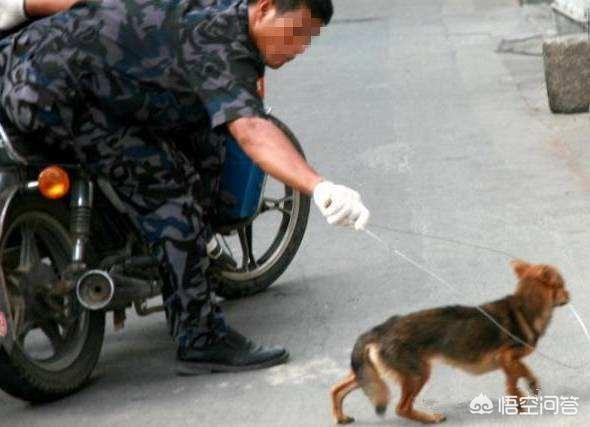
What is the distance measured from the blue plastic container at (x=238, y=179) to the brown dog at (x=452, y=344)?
4.80 ft

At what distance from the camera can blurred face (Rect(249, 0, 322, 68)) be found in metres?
5.30

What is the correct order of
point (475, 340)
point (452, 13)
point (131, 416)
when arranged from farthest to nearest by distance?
point (452, 13)
point (131, 416)
point (475, 340)

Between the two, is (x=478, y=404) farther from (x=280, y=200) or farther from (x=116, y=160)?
(x=280, y=200)

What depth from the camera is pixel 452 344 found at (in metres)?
5.15

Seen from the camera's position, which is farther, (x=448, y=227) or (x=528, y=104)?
(x=528, y=104)

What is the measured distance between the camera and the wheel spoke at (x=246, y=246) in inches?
274

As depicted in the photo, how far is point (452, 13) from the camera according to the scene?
16594 millimetres

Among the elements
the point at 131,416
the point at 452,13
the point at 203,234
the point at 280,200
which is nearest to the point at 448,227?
the point at 280,200

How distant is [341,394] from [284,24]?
1.26 metres

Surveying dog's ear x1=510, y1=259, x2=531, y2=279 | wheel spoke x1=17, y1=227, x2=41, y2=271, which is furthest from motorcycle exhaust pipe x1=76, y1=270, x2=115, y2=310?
dog's ear x1=510, y1=259, x2=531, y2=279

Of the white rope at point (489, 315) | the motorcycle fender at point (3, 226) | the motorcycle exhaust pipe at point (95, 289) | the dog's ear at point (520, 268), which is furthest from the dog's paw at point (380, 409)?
the motorcycle fender at point (3, 226)

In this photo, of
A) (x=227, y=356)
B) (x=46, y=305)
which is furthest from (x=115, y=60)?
(x=227, y=356)

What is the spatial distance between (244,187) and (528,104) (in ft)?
17.0

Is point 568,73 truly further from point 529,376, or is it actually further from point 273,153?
point 273,153
